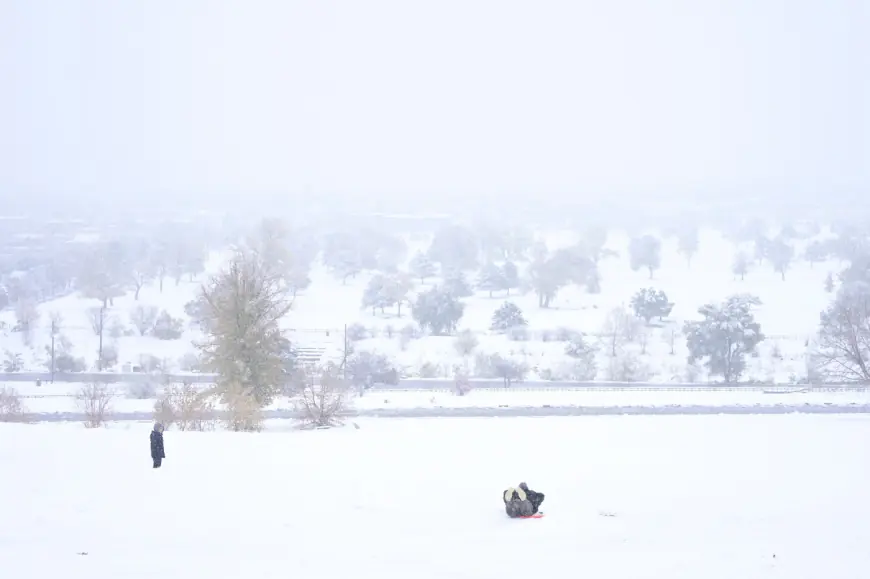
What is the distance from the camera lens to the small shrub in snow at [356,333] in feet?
167

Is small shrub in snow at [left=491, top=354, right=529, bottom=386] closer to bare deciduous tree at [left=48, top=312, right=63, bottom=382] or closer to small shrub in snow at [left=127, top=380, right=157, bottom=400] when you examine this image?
small shrub in snow at [left=127, top=380, right=157, bottom=400]

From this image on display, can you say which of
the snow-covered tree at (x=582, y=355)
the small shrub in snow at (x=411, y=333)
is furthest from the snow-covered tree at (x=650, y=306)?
the small shrub in snow at (x=411, y=333)

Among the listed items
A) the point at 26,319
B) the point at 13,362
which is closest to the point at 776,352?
the point at 13,362

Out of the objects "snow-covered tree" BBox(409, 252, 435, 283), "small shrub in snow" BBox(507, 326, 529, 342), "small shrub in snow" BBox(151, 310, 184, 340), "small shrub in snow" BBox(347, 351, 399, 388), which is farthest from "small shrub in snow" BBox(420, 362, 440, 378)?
"snow-covered tree" BBox(409, 252, 435, 283)

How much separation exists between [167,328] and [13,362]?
30.6 feet

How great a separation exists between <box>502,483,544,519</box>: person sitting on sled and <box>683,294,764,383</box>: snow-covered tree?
99.1 ft

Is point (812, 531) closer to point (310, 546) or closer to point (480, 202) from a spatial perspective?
point (310, 546)

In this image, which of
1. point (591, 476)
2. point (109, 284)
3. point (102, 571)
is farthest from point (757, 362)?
point (109, 284)

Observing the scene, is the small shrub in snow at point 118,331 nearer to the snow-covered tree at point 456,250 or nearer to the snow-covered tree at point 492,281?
the snow-covered tree at point 492,281

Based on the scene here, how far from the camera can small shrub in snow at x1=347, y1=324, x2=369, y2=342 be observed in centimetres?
5096

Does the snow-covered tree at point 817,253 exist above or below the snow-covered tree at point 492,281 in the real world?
above

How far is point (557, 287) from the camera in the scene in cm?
6612

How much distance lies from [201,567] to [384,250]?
85527 mm

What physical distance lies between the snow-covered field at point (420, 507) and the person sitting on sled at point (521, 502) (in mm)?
169
